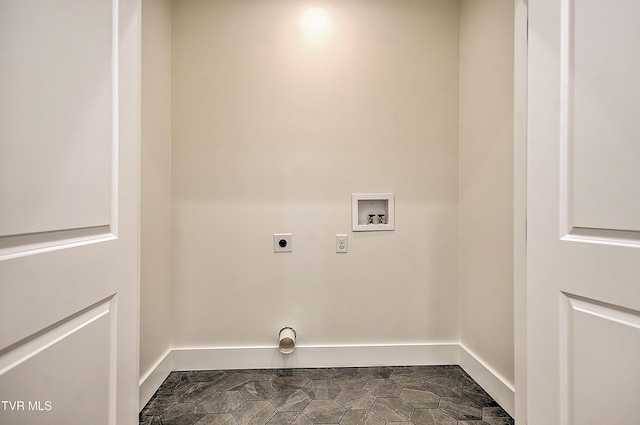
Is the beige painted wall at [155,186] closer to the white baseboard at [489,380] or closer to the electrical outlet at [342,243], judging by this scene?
the electrical outlet at [342,243]

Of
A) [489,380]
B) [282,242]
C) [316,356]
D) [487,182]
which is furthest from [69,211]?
[489,380]

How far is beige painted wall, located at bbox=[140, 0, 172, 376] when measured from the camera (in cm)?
157

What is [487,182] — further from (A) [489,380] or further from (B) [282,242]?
(B) [282,242]

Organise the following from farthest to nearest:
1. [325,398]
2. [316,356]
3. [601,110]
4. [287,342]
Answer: [316,356]
[287,342]
[325,398]
[601,110]

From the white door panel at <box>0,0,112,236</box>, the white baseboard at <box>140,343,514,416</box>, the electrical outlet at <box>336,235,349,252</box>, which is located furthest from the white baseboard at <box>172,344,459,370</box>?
the white door panel at <box>0,0,112,236</box>

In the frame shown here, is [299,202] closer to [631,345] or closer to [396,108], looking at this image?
[396,108]

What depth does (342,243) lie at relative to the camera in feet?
6.38

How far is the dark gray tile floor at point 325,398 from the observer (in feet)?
4.70

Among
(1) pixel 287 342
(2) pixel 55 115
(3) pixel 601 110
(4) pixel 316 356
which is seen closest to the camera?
(2) pixel 55 115

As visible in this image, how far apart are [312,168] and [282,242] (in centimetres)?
50

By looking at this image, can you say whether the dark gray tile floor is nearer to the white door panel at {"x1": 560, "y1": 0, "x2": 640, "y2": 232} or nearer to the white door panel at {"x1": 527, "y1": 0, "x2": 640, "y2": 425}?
the white door panel at {"x1": 527, "y1": 0, "x2": 640, "y2": 425}

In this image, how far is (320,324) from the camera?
1.94 meters

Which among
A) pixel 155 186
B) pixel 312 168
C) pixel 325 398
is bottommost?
pixel 325 398

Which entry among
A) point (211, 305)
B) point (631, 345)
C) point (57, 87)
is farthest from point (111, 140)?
point (631, 345)
